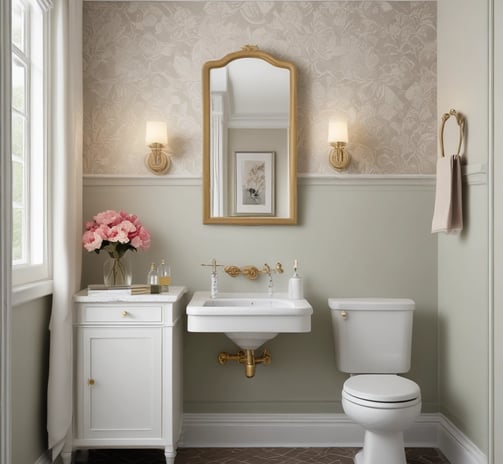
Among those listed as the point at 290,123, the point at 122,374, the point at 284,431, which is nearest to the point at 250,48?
the point at 290,123

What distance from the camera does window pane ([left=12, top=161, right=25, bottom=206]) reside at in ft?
7.62

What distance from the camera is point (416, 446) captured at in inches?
118

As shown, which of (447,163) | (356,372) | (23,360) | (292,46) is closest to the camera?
(23,360)

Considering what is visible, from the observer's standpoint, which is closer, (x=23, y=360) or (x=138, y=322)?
(x=23, y=360)

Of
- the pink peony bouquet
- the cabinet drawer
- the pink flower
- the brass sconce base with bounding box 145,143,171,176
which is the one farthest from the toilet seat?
the brass sconce base with bounding box 145,143,171,176

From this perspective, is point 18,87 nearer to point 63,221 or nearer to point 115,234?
point 63,221

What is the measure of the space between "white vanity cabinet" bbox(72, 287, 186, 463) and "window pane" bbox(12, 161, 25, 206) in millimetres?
525

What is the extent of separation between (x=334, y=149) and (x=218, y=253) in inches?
34.4

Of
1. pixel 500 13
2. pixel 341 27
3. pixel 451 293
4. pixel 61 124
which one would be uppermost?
pixel 341 27

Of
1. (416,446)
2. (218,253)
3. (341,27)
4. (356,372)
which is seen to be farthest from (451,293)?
(341,27)

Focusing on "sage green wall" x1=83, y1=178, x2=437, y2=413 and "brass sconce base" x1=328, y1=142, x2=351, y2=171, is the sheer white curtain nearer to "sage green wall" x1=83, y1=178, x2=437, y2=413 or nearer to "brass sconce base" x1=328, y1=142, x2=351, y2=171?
"sage green wall" x1=83, y1=178, x2=437, y2=413

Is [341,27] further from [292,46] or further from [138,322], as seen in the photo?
[138,322]

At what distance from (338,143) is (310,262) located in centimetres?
68

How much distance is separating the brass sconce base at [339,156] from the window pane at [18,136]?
5.21ft
